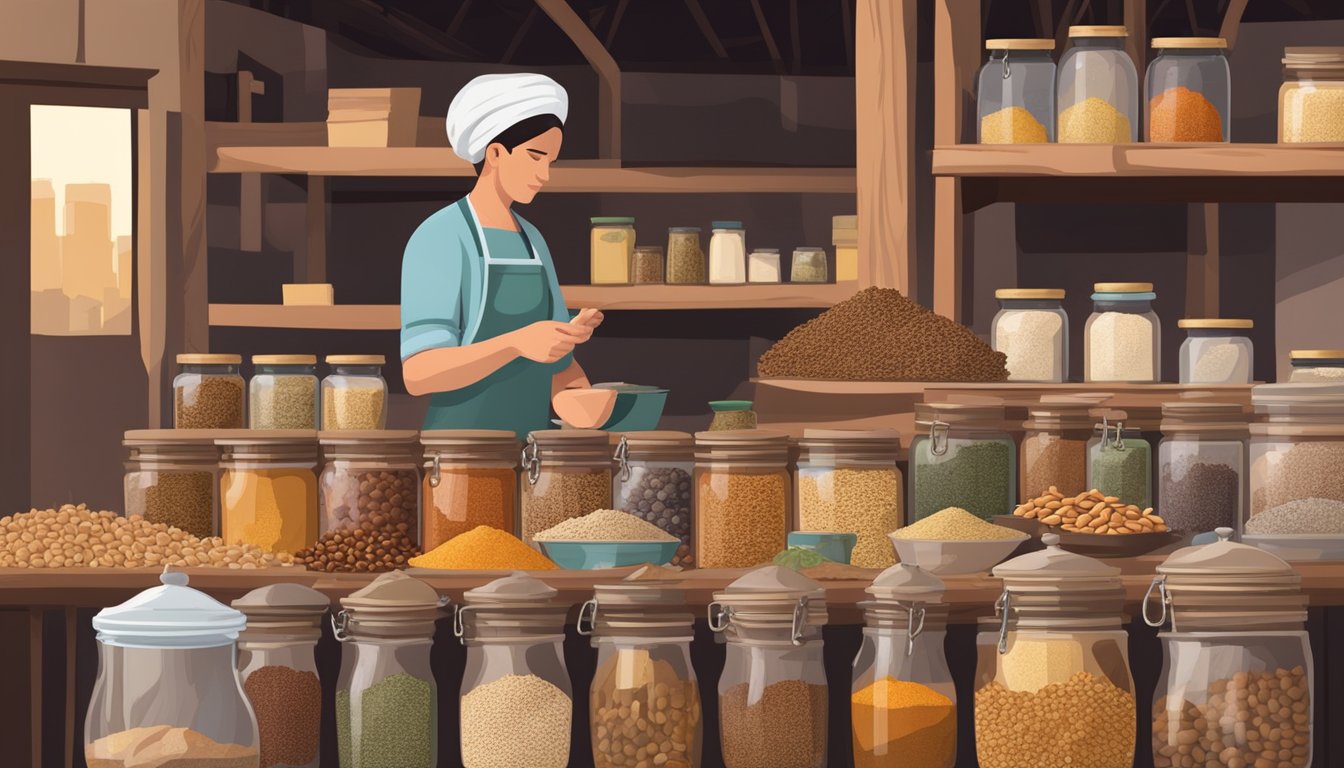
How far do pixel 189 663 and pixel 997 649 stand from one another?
0.96 m

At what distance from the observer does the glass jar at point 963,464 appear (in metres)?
2.66

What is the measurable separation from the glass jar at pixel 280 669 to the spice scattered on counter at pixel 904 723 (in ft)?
2.28

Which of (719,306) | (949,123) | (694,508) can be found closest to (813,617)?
(694,508)

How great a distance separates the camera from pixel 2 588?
8.02 ft

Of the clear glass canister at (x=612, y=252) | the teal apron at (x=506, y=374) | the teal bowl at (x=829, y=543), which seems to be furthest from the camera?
the clear glass canister at (x=612, y=252)

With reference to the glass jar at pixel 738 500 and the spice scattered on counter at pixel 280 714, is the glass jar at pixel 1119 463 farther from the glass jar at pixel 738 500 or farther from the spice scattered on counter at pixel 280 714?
the spice scattered on counter at pixel 280 714

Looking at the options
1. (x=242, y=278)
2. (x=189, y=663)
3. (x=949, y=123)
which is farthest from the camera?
(x=242, y=278)

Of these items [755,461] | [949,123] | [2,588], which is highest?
[949,123]

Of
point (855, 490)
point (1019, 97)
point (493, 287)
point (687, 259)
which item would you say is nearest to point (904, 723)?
point (855, 490)

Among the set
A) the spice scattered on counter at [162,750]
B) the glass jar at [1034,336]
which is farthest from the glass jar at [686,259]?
the spice scattered on counter at [162,750]

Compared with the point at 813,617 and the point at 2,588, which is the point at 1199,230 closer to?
the point at 813,617

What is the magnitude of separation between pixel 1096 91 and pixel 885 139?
90cm

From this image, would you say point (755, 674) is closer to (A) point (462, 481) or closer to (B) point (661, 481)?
(B) point (661, 481)

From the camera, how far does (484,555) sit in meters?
2.45
